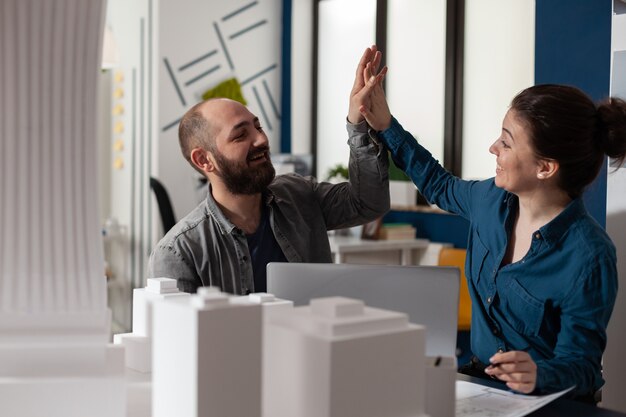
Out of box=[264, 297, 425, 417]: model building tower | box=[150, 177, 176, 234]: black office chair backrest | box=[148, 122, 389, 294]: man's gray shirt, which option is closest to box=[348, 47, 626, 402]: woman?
box=[148, 122, 389, 294]: man's gray shirt

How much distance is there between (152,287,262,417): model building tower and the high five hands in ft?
3.61

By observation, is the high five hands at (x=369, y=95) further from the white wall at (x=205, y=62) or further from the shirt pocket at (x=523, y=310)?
the white wall at (x=205, y=62)

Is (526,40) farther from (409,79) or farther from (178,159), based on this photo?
(178,159)

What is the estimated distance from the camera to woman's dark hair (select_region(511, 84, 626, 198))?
1762 mm

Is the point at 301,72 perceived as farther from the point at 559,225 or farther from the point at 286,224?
the point at 559,225

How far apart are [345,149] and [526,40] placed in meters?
1.69

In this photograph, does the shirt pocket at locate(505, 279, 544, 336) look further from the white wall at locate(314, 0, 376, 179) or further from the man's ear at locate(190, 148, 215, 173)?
the white wall at locate(314, 0, 376, 179)

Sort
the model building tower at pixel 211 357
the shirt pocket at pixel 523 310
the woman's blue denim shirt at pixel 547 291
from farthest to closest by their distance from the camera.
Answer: the shirt pocket at pixel 523 310 < the woman's blue denim shirt at pixel 547 291 < the model building tower at pixel 211 357

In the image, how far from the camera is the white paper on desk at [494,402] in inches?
48.8

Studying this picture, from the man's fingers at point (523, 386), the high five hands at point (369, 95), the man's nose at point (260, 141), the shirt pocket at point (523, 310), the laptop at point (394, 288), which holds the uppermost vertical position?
the high five hands at point (369, 95)

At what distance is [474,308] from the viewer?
1.88 meters

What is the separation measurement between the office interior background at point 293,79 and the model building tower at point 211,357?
3.58 metres

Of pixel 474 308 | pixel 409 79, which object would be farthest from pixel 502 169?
pixel 409 79

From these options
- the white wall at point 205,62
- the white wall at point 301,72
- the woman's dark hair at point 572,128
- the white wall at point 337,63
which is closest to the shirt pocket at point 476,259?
the woman's dark hair at point 572,128
